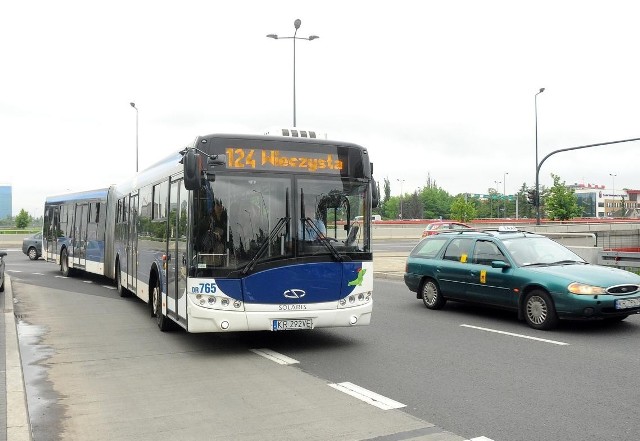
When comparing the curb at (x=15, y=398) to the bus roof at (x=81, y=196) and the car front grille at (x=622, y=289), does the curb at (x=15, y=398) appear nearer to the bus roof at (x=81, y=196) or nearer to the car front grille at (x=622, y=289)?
the car front grille at (x=622, y=289)

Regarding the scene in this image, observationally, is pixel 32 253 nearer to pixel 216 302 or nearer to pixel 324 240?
pixel 216 302

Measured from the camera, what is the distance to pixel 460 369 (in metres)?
7.75

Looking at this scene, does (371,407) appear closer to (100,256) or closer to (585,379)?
(585,379)

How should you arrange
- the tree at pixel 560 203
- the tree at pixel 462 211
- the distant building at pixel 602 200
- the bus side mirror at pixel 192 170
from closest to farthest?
the bus side mirror at pixel 192 170 → the tree at pixel 560 203 → the tree at pixel 462 211 → the distant building at pixel 602 200

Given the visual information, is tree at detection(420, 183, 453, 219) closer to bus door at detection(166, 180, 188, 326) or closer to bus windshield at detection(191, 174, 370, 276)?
bus door at detection(166, 180, 188, 326)

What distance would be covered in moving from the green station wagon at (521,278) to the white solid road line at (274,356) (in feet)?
14.7

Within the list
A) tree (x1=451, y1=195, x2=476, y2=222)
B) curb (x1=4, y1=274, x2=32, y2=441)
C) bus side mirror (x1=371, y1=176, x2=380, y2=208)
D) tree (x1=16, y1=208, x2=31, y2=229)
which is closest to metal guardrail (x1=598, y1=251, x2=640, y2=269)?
Result: bus side mirror (x1=371, y1=176, x2=380, y2=208)

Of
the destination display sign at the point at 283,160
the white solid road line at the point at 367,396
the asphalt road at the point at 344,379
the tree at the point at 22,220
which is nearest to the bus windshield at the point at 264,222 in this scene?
the destination display sign at the point at 283,160

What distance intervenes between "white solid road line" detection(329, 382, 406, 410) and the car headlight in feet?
15.5

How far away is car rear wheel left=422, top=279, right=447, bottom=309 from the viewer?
1305 cm

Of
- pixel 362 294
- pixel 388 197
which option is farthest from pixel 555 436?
pixel 388 197

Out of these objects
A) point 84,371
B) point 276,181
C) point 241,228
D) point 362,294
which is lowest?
point 84,371

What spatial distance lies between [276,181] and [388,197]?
161 metres

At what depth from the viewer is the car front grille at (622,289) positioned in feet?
32.9
